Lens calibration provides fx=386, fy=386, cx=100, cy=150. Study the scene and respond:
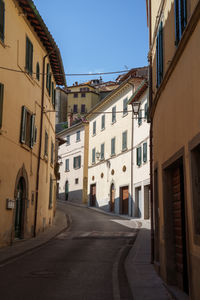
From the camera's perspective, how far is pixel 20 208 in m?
18.1

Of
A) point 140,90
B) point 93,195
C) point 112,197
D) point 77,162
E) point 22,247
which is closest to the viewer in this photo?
point 22,247

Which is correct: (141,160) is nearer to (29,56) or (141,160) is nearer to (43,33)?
(43,33)

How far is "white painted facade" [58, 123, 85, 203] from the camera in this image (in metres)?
48.3

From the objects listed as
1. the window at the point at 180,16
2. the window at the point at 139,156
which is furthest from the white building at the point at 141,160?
the window at the point at 180,16

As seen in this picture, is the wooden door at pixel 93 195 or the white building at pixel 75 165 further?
the white building at pixel 75 165

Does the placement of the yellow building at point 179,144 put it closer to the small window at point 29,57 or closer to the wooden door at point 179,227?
the wooden door at point 179,227

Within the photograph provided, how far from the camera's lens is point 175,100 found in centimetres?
795

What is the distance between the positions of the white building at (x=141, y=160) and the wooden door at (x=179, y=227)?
19.5 meters

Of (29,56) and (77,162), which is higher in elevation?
(29,56)

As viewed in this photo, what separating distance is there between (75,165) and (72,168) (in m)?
0.82

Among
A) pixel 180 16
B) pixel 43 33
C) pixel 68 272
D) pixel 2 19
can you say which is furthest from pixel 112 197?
pixel 180 16

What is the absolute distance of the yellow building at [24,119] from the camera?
1515 centimetres

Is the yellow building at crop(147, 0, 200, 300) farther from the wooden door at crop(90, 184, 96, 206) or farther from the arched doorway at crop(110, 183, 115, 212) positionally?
the wooden door at crop(90, 184, 96, 206)

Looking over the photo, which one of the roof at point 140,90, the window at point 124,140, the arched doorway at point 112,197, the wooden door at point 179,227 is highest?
the roof at point 140,90
